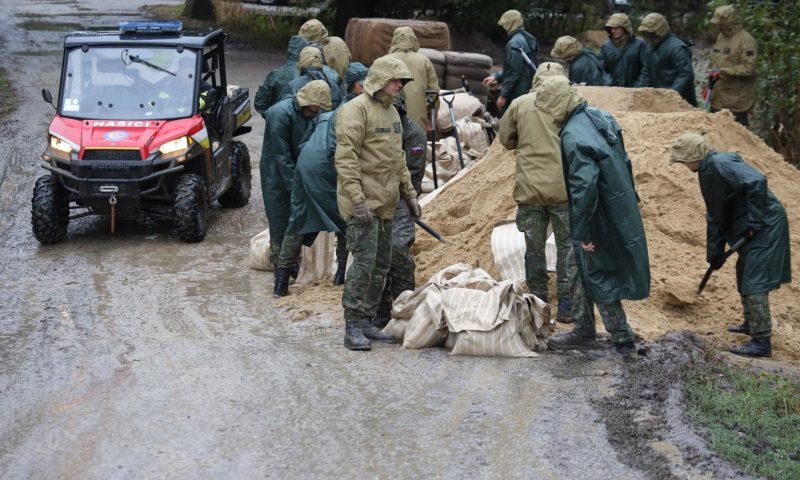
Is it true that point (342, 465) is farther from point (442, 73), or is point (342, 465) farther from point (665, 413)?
point (442, 73)

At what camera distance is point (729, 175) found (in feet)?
25.4

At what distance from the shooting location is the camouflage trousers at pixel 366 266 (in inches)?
300

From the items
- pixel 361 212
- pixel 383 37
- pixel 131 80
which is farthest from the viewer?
pixel 383 37

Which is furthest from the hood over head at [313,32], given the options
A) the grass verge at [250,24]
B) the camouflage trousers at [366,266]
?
the grass verge at [250,24]

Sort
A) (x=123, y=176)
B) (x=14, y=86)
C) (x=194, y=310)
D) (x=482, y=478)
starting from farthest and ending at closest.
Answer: (x=14, y=86) < (x=123, y=176) < (x=194, y=310) < (x=482, y=478)

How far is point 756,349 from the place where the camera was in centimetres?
791

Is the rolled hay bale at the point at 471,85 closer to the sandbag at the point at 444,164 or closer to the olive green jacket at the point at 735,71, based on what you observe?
the sandbag at the point at 444,164

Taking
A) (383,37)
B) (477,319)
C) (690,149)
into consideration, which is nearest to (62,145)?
(477,319)

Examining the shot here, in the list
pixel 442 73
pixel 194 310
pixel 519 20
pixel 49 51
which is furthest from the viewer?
pixel 49 51

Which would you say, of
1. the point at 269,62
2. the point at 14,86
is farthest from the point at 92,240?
the point at 269,62

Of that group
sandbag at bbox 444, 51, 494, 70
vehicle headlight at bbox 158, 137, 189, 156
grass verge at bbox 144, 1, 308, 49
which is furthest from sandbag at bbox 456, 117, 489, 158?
grass verge at bbox 144, 1, 308, 49

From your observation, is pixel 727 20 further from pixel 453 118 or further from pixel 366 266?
pixel 366 266

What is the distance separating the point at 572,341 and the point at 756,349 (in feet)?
4.45

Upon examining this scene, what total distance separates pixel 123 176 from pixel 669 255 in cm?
525
